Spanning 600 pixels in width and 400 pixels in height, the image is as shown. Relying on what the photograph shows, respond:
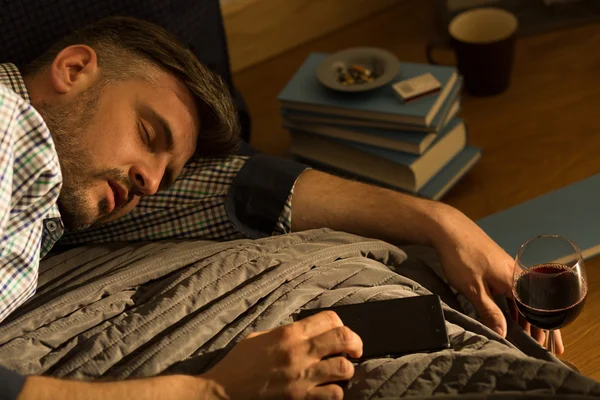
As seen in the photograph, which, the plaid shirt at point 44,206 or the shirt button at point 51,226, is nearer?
the plaid shirt at point 44,206

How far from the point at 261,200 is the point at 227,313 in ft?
0.98

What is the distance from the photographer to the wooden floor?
5.12 ft

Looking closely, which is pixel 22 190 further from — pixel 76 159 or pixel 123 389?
pixel 123 389

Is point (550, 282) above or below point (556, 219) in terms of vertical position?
above

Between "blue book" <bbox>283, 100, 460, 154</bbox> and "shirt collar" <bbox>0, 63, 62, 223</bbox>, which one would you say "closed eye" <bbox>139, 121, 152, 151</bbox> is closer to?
"shirt collar" <bbox>0, 63, 62, 223</bbox>

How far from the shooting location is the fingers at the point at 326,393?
92 cm

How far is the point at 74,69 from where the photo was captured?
125cm

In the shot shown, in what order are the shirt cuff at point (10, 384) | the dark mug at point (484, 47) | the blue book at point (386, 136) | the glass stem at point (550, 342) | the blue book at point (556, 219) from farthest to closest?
the dark mug at point (484, 47) → the blue book at point (386, 136) → the blue book at point (556, 219) → the glass stem at point (550, 342) → the shirt cuff at point (10, 384)

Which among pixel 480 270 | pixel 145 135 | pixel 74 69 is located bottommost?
pixel 480 270

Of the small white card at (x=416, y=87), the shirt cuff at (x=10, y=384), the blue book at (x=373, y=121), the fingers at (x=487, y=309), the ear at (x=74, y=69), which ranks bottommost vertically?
the fingers at (x=487, y=309)

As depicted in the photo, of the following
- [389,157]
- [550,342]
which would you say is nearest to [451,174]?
[389,157]

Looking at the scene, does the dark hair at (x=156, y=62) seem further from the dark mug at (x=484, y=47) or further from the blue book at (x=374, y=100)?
the dark mug at (x=484, y=47)

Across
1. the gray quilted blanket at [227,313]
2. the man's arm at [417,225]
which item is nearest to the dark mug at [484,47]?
the man's arm at [417,225]

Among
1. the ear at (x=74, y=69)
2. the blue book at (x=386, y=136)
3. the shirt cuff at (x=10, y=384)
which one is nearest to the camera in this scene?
the shirt cuff at (x=10, y=384)
